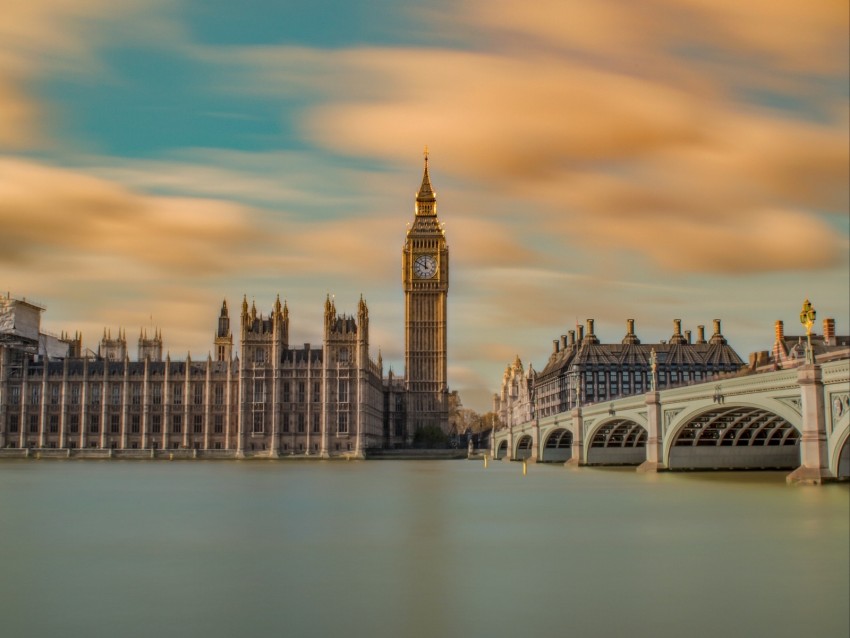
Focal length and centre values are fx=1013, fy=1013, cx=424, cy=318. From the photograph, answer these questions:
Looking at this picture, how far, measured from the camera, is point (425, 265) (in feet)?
513

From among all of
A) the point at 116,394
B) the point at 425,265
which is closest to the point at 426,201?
the point at 425,265

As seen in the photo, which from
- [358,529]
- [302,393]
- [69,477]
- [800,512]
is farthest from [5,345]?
[800,512]

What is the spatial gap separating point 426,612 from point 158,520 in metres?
21.5

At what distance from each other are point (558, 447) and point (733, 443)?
42.2m

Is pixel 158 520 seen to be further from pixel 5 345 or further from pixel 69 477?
pixel 5 345

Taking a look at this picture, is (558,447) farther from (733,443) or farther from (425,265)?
(425,265)

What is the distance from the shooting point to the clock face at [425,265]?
15612 cm

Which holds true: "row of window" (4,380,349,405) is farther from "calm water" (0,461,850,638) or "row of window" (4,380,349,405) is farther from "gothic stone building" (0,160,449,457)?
"calm water" (0,461,850,638)

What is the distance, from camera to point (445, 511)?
144 ft

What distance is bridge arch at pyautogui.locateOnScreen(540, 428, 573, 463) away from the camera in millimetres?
105562

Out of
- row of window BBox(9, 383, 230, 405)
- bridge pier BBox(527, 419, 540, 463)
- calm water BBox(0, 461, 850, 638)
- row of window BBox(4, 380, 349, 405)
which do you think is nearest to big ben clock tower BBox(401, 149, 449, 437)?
row of window BBox(4, 380, 349, 405)

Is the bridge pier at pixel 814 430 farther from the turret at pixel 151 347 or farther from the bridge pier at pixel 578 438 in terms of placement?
the turret at pixel 151 347

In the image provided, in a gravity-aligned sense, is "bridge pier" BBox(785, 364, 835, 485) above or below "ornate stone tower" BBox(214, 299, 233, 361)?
below

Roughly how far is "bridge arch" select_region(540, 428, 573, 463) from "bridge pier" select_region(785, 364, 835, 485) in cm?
5983
